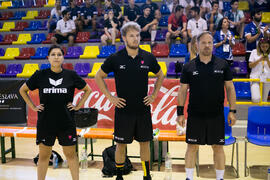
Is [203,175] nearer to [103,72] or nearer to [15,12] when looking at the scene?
[103,72]

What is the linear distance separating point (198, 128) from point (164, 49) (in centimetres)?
618

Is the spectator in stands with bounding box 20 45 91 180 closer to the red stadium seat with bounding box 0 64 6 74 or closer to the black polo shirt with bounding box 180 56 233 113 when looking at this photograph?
the black polo shirt with bounding box 180 56 233 113

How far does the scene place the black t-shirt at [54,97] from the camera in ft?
11.3

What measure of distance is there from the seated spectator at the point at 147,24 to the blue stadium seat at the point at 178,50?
2.34ft

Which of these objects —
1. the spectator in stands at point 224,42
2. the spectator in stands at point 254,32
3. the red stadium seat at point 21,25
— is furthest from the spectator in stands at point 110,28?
the red stadium seat at point 21,25

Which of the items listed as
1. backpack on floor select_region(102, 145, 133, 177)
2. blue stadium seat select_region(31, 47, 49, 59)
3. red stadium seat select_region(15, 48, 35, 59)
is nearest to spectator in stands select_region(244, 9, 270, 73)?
backpack on floor select_region(102, 145, 133, 177)

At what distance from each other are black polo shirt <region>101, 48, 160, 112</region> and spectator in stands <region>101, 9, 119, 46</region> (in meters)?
6.30

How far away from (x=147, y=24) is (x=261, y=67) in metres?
4.08

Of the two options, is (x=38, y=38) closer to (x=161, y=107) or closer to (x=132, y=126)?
(x=161, y=107)

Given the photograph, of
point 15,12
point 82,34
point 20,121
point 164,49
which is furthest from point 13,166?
point 15,12

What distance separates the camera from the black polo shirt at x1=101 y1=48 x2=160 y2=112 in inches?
136

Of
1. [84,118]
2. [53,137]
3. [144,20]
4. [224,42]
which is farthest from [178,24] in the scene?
[53,137]

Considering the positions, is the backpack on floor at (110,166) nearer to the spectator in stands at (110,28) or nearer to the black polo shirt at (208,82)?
the black polo shirt at (208,82)

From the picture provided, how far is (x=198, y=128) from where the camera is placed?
3445 millimetres
